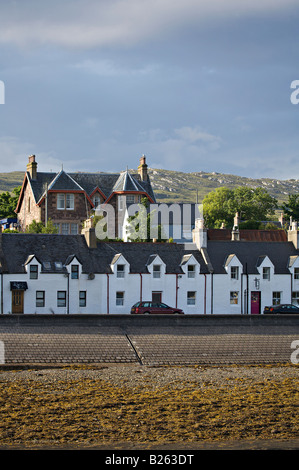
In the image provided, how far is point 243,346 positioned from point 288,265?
18.2 metres

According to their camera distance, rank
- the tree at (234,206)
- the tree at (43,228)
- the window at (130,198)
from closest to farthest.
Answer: the tree at (43,228) → the window at (130,198) → the tree at (234,206)

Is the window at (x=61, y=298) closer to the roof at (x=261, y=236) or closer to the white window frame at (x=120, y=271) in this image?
the white window frame at (x=120, y=271)

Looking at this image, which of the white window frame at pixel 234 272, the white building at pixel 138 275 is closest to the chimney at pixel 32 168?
the white building at pixel 138 275

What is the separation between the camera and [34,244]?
207ft

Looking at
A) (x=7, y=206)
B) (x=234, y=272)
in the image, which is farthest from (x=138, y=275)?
(x=7, y=206)

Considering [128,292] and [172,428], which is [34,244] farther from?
[172,428]

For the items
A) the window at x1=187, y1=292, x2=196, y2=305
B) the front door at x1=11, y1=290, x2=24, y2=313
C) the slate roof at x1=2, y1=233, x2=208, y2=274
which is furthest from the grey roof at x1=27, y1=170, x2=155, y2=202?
the front door at x1=11, y1=290, x2=24, y2=313

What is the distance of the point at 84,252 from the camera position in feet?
209

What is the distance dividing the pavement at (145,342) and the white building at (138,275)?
9.80 m

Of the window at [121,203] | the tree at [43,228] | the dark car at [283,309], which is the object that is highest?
the window at [121,203]

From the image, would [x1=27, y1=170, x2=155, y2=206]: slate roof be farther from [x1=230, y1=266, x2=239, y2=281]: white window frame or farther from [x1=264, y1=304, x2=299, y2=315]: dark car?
[x1=264, y1=304, x2=299, y2=315]: dark car

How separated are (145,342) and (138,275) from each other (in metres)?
13.7

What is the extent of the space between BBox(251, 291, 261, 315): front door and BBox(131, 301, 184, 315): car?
9.57 metres

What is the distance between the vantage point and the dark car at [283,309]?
60031mm
